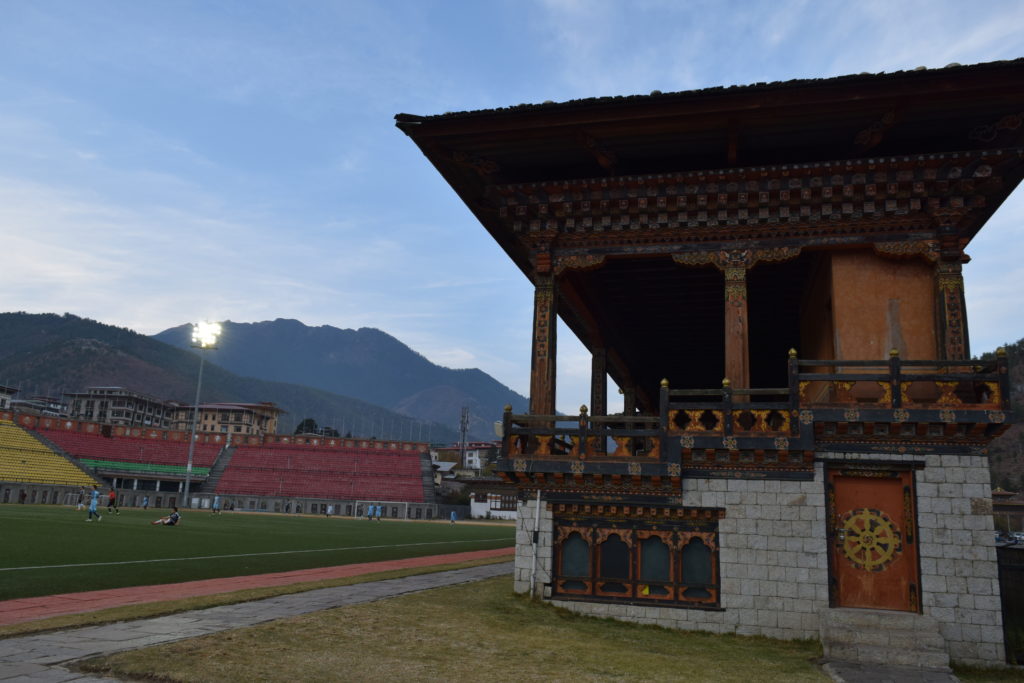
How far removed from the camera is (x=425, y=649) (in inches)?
355

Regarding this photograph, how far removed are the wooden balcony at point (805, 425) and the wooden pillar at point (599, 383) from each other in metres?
7.00

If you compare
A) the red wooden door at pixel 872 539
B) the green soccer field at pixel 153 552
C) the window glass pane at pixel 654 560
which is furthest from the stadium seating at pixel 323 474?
the red wooden door at pixel 872 539

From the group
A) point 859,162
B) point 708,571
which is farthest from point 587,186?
point 708,571

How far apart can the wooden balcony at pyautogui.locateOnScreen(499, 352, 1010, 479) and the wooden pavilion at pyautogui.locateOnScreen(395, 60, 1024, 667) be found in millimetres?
37

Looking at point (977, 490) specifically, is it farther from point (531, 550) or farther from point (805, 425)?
point (531, 550)

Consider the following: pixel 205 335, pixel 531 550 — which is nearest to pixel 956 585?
pixel 531 550

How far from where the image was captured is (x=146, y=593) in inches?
512

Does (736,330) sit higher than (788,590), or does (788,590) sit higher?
(736,330)

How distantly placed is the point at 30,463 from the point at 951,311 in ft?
215

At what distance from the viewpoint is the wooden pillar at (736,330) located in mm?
13188

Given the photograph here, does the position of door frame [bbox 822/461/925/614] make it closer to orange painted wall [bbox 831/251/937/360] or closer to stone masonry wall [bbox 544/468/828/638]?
stone masonry wall [bbox 544/468/828/638]

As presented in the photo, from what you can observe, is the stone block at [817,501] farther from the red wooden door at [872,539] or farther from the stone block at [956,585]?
the stone block at [956,585]

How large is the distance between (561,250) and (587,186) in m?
1.42

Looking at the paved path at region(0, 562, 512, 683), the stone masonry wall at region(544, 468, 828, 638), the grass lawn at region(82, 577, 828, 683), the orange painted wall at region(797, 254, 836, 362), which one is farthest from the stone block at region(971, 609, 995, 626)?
the paved path at region(0, 562, 512, 683)
